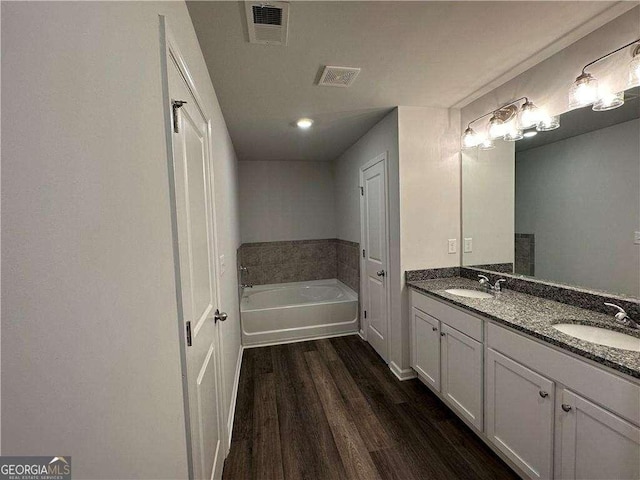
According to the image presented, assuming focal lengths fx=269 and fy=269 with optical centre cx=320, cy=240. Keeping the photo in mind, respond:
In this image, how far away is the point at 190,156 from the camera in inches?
47.9

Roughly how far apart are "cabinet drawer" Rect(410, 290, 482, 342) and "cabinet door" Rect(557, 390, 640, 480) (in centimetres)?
53

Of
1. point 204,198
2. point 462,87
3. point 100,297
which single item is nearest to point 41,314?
point 100,297

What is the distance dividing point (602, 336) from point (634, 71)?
4.38 ft

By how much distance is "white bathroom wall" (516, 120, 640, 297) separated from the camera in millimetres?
1459

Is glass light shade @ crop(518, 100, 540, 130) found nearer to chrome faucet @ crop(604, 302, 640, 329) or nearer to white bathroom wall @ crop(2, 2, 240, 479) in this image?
chrome faucet @ crop(604, 302, 640, 329)

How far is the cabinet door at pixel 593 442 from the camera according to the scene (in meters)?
1.00

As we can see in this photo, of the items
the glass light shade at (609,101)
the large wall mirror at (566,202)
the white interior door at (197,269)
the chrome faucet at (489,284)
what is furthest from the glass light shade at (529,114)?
the white interior door at (197,269)

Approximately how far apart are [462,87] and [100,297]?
2.52 meters

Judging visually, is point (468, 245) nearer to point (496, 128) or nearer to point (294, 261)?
point (496, 128)

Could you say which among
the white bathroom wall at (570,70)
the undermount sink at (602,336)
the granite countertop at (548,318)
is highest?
the white bathroom wall at (570,70)

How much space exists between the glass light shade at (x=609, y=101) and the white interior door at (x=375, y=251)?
1457 mm

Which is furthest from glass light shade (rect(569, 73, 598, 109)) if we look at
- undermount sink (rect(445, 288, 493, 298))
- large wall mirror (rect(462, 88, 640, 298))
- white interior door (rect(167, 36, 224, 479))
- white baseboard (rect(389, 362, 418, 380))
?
white baseboard (rect(389, 362, 418, 380))

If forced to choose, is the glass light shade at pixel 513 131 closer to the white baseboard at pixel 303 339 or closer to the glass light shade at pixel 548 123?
the glass light shade at pixel 548 123

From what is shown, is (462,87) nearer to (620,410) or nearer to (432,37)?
(432,37)
